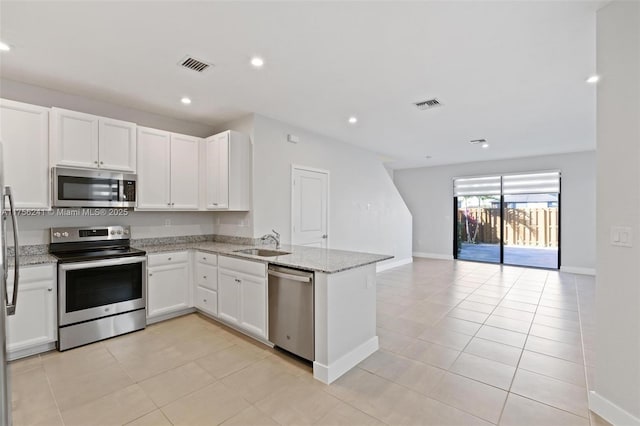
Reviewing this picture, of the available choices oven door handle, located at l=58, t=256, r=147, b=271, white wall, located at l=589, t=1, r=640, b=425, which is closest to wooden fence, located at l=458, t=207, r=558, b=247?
white wall, located at l=589, t=1, r=640, b=425

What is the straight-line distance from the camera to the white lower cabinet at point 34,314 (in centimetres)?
268

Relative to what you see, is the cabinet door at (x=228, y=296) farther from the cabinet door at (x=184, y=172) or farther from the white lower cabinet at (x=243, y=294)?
the cabinet door at (x=184, y=172)

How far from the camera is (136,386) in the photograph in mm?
2346

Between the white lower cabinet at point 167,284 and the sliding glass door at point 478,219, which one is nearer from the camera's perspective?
the white lower cabinet at point 167,284

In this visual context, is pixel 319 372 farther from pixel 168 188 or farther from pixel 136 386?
pixel 168 188

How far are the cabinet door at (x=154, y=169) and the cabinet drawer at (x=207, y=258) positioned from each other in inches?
30.9

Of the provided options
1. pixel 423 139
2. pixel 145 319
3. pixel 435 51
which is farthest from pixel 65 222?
pixel 423 139

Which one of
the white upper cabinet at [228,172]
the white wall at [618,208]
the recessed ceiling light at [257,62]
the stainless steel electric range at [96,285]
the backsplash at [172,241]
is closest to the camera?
the white wall at [618,208]

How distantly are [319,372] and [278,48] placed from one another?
274 cm

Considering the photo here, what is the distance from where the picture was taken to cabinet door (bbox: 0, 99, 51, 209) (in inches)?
112

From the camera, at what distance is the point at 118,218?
3844 mm

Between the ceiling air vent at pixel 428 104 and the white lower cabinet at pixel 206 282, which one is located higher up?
the ceiling air vent at pixel 428 104

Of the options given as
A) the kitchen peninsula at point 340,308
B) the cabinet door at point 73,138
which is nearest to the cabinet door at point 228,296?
the kitchen peninsula at point 340,308

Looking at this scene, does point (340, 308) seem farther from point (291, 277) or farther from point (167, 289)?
point (167, 289)
